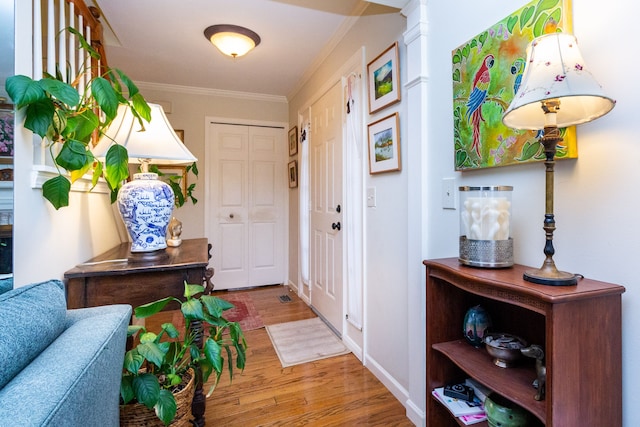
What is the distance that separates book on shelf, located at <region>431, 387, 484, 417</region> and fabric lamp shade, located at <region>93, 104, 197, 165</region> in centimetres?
152

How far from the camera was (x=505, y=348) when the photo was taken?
99cm

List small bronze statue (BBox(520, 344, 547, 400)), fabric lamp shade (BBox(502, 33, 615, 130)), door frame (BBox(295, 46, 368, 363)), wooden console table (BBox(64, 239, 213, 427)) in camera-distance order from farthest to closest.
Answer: door frame (BBox(295, 46, 368, 363)) → wooden console table (BBox(64, 239, 213, 427)) → small bronze statue (BBox(520, 344, 547, 400)) → fabric lamp shade (BBox(502, 33, 615, 130))

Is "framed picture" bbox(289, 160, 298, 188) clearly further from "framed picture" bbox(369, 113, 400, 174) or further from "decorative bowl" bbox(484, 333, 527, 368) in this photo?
"decorative bowl" bbox(484, 333, 527, 368)

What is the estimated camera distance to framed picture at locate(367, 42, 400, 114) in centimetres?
169

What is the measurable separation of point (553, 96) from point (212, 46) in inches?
105

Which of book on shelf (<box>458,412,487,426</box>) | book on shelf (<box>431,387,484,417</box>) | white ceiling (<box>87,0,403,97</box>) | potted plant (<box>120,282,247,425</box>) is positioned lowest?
book on shelf (<box>458,412,487,426</box>)

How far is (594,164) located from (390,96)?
1.09m

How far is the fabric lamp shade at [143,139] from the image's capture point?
4.66ft

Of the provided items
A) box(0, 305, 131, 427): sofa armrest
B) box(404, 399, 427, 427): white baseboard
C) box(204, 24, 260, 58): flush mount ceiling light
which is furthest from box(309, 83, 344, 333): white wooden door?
box(0, 305, 131, 427): sofa armrest

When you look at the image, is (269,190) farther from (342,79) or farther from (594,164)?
(594,164)

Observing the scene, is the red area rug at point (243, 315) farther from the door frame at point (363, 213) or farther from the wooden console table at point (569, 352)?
the wooden console table at point (569, 352)

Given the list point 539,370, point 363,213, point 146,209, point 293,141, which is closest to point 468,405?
point 539,370

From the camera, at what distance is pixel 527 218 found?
1.05 m

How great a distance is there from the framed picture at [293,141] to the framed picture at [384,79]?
1.72 meters
